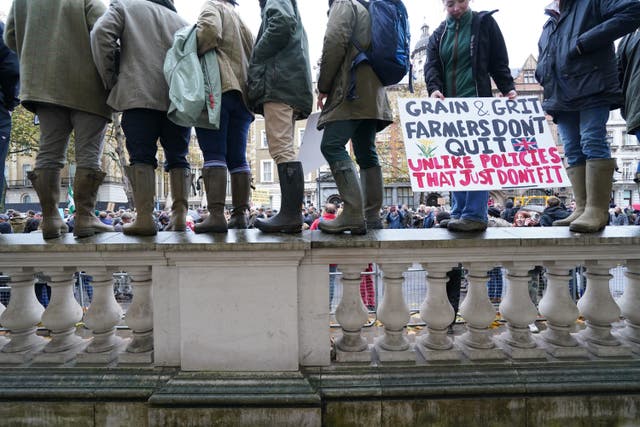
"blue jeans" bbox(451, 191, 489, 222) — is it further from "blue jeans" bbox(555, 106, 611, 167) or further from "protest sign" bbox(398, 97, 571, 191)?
"blue jeans" bbox(555, 106, 611, 167)

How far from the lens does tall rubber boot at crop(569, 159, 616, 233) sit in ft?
9.54

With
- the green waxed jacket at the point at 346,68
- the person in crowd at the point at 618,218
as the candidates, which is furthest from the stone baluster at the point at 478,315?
the person in crowd at the point at 618,218

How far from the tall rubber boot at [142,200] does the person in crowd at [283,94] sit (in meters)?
0.80

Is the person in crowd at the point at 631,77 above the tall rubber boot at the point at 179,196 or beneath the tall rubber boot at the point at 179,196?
above

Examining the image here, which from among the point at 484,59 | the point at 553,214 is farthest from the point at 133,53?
the point at 553,214

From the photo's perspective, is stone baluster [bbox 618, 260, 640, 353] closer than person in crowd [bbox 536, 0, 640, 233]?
Yes

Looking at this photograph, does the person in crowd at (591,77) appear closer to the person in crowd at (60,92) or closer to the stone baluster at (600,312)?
the stone baluster at (600,312)

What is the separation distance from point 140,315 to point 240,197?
140 cm

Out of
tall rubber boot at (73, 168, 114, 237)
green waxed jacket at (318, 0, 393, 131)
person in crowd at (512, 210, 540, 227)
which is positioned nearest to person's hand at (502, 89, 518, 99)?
green waxed jacket at (318, 0, 393, 131)

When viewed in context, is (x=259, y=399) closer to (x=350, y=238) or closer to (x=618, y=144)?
(x=350, y=238)

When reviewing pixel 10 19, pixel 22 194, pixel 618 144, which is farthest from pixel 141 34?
pixel 618 144

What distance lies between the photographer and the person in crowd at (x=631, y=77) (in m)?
2.97

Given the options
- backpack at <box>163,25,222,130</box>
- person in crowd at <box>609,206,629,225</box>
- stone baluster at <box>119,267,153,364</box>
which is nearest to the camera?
stone baluster at <box>119,267,153,364</box>

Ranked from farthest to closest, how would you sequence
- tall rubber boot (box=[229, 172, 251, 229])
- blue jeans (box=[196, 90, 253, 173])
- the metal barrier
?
the metal barrier
tall rubber boot (box=[229, 172, 251, 229])
blue jeans (box=[196, 90, 253, 173])
